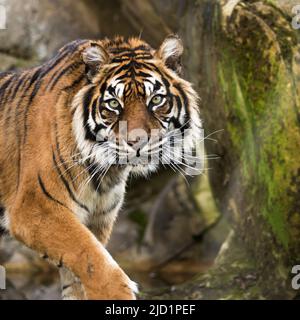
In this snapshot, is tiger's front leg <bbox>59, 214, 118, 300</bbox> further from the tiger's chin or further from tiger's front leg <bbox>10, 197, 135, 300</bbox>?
tiger's front leg <bbox>10, 197, 135, 300</bbox>

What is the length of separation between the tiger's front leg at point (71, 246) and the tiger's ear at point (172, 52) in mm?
1149

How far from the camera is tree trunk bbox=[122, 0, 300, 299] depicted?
5.16 metres

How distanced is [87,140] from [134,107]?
16.4 inches

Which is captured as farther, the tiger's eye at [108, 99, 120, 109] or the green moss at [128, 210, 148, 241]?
the green moss at [128, 210, 148, 241]

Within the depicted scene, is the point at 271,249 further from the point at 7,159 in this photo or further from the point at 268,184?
the point at 7,159

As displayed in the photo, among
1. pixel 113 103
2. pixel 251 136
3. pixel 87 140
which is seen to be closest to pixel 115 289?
pixel 87 140

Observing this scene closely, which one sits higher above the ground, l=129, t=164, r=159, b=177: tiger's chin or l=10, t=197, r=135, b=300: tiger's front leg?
l=129, t=164, r=159, b=177: tiger's chin

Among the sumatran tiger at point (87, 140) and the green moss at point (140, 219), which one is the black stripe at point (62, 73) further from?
the green moss at point (140, 219)

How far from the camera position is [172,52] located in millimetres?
4605

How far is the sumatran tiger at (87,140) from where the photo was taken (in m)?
4.24

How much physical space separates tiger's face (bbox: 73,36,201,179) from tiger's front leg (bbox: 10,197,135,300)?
17.3 inches

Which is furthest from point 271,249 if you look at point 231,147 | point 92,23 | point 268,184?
point 92,23

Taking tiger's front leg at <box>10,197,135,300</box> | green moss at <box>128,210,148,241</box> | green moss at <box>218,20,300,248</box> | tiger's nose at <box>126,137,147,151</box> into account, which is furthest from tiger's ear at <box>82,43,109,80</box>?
green moss at <box>128,210,148,241</box>

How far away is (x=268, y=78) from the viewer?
5371 millimetres
